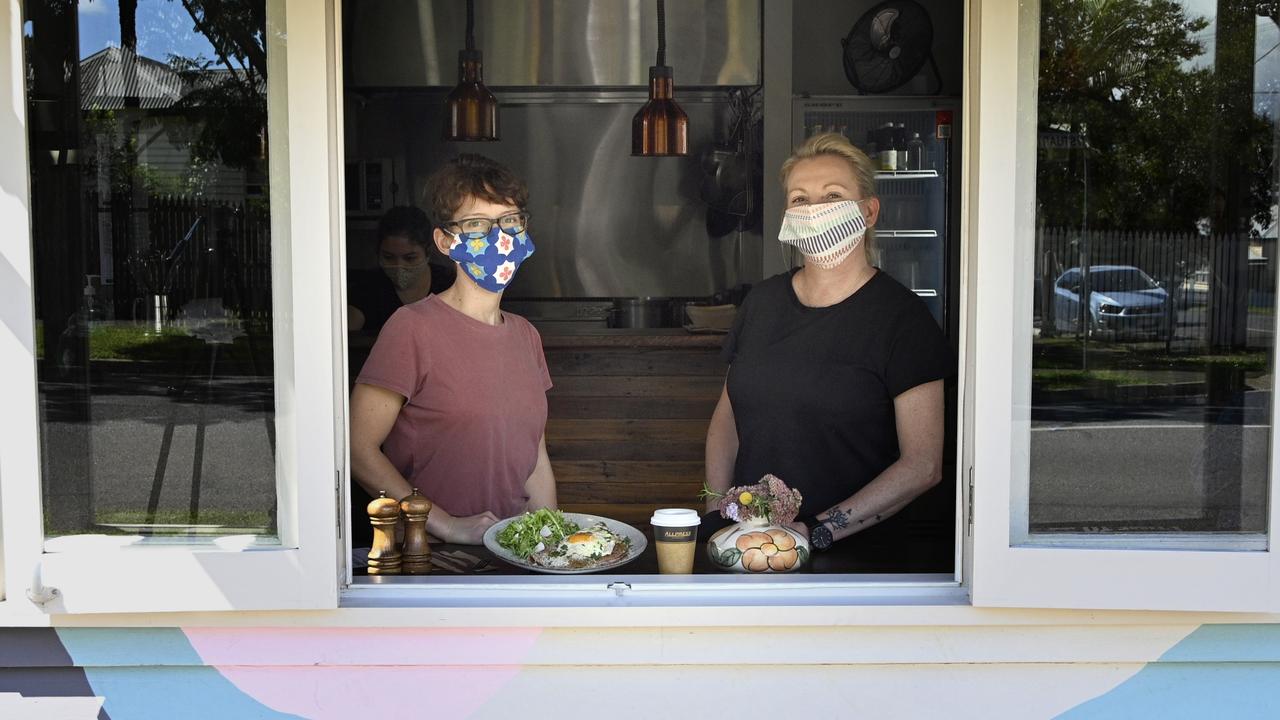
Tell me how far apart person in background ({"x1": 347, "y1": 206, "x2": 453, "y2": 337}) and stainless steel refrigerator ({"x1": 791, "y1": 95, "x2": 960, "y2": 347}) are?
7.06ft

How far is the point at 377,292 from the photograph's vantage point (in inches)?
243

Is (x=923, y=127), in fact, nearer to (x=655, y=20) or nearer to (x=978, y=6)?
(x=655, y=20)

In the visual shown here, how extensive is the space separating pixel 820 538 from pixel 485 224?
1.25m

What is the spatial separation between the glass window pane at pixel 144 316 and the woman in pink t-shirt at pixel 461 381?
0.73m

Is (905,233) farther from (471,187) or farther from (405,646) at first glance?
(405,646)

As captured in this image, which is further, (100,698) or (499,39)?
(499,39)

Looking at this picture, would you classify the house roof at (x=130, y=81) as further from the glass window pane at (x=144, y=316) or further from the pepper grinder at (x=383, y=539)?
the pepper grinder at (x=383, y=539)

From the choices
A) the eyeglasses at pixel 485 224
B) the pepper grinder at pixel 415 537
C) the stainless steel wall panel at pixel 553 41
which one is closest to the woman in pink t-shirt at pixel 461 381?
the eyeglasses at pixel 485 224

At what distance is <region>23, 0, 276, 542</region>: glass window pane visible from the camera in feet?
8.61

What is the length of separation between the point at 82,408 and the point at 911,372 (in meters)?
2.02

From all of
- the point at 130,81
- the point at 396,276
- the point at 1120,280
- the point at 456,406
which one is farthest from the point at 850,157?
the point at 396,276

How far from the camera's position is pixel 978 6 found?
2.54 metres

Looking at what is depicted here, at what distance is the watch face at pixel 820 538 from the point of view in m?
3.06

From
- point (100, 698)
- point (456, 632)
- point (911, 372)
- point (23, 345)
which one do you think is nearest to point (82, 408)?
point (23, 345)
